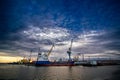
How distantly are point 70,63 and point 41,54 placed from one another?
47512 millimetres

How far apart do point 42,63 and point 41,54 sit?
14.0m

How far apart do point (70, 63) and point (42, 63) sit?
43.8 metres

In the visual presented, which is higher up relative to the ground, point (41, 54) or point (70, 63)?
point (41, 54)

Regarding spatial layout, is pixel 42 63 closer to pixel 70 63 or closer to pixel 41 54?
pixel 41 54

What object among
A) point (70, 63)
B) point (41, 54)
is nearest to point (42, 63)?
point (41, 54)

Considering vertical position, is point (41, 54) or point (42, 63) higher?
point (41, 54)

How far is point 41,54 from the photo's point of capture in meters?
178

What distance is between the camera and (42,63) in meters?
173

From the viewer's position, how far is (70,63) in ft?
601
